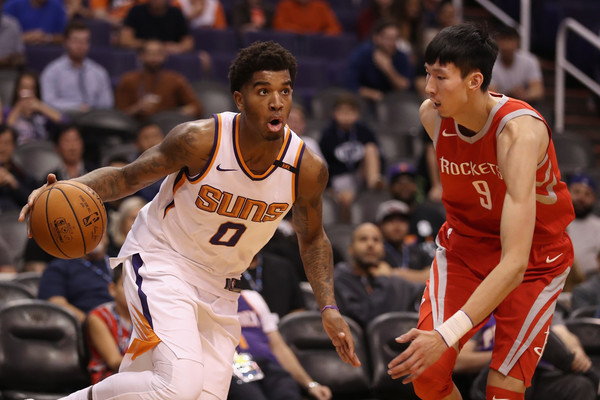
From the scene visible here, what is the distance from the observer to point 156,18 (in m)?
10.8

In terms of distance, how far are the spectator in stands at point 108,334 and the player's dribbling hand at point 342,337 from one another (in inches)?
81.4

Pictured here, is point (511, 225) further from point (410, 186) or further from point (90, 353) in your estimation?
point (410, 186)

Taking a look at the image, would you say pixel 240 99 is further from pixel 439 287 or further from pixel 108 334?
pixel 108 334

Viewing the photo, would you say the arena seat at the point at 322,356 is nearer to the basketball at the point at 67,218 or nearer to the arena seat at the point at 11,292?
the arena seat at the point at 11,292

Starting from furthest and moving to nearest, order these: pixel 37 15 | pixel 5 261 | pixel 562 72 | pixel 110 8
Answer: pixel 110 8
pixel 562 72
pixel 37 15
pixel 5 261

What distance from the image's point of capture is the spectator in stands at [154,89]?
9820 millimetres

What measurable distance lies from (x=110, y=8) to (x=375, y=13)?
11.8 ft

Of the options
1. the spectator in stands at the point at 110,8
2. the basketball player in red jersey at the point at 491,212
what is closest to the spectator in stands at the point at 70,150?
the spectator in stands at the point at 110,8

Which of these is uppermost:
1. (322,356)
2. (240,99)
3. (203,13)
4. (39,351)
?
(240,99)

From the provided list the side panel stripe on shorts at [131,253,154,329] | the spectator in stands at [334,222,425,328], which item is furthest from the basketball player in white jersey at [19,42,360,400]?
the spectator in stands at [334,222,425,328]

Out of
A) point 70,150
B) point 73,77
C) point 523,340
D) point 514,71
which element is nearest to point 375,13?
point 514,71

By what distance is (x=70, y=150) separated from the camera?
27.6ft

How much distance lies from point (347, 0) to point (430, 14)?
1307mm

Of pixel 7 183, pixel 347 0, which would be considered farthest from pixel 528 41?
pixel 7 183
